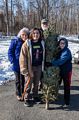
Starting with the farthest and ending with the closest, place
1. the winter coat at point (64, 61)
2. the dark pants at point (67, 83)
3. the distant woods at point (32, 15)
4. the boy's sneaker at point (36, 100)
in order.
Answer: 1. the distant woods at point (32, 15)
2. the boy's sneaker at point (36, 100)
3. the dark pants at point (67, 83)
4. the winter coat at point (64, 61)

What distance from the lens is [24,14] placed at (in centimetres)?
6272

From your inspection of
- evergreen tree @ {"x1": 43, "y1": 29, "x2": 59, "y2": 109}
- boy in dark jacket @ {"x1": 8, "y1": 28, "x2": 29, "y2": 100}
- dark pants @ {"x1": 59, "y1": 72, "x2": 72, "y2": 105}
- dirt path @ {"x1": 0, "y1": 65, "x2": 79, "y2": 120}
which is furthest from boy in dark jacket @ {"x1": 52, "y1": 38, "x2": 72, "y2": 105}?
boy in dark jacket @ {"x1": 8, "y1": 28, "x2": 29, "y2": 100}

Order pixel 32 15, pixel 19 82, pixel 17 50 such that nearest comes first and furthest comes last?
1. pixel 17 50
2. pixel 19 82
3. pixel 32 15

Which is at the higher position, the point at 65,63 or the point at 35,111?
the point at 65,63

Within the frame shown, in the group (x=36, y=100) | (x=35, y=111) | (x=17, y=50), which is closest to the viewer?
(x=35, y=111)

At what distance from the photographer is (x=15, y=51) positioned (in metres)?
7.05

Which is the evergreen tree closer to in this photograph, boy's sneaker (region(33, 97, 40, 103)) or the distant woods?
boy's sneaker (region(33, 97, 40, 103))

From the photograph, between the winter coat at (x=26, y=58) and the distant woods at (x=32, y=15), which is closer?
the winter coat at (x=26, y=58)

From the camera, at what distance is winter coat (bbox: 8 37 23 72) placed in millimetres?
6988

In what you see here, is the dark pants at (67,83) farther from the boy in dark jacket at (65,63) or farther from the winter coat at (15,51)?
the winter coat at (15,51)

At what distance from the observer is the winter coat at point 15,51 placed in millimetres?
6988

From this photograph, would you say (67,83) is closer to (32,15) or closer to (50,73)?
(50,73)

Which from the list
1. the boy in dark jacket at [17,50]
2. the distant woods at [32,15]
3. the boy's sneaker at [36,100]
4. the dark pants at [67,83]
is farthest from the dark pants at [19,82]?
the distant woods at [32,15]

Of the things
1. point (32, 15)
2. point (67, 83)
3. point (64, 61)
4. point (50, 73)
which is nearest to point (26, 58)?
point (50, 73)
